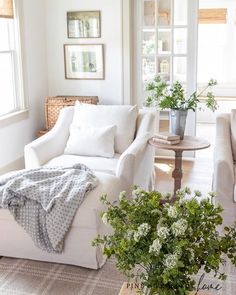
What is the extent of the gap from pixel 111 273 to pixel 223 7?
717cm

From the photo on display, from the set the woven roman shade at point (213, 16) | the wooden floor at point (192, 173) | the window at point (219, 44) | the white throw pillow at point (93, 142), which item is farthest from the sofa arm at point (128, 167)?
the woven roman shade at point (213, 16)

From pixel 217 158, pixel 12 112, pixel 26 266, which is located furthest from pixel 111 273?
pixel 12 112

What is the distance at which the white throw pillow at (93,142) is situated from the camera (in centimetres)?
370

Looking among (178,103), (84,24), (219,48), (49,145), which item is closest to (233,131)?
(178,103)

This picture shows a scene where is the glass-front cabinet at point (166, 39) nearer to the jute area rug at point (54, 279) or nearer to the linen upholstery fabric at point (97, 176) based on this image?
the linen upholstery fabric at point (97, 176)

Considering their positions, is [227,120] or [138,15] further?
[138,15]

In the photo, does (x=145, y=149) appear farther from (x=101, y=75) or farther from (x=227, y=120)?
(x=101, y=75)

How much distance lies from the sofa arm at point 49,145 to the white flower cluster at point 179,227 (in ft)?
7.67

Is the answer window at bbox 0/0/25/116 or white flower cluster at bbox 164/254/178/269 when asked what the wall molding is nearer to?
window at bbox 0/0/25/116

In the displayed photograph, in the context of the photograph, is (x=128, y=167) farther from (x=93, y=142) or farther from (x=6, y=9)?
(x=6, y=9)

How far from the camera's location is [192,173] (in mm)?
4828

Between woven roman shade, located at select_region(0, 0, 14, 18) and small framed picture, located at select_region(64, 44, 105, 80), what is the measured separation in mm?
883

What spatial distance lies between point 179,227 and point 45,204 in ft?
4.88

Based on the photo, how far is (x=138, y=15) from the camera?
503cm
